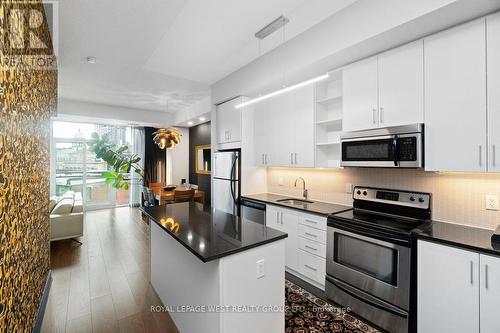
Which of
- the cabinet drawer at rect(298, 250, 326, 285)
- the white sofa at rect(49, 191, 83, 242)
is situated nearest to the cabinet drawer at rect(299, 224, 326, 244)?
the cabinet drawer at rect(298, 250, 326, 285)

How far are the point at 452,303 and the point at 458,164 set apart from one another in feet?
3.45

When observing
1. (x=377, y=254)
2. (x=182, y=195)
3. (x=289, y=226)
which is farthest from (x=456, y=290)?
(x=182, y=195)

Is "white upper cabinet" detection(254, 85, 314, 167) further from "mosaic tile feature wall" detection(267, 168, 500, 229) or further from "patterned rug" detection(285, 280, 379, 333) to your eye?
"patterned rug" detection(285, 280, 379, 333)

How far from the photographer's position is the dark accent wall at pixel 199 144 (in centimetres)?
623

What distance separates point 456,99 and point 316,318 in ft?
7.41

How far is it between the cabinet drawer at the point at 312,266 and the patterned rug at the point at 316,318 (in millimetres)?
207

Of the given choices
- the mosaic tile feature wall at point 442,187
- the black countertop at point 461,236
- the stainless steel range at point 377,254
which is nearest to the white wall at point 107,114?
the mosaic tile feature wall at point 442,187

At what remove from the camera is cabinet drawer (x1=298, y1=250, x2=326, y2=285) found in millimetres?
2689

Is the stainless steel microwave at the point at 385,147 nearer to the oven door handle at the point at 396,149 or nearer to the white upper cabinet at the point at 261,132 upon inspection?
the oven door handle at the point at 396,149

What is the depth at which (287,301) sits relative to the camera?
8.35 feet

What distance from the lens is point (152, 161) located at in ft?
24.3

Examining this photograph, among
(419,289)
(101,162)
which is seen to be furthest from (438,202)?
(101,162)

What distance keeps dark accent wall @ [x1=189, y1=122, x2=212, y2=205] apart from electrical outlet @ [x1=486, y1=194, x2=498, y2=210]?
5040 millimetres

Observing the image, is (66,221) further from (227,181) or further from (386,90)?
(386,90)
